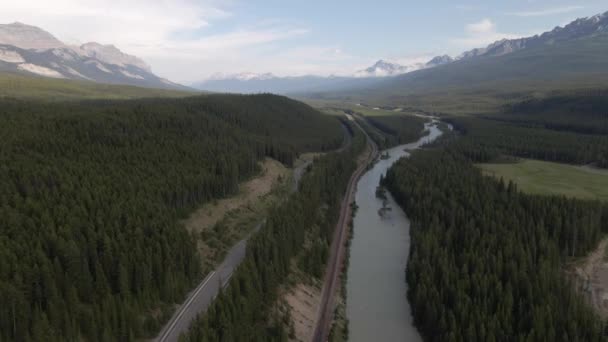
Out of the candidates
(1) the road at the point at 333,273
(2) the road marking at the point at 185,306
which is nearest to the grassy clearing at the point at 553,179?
(1) the road at the point at 333,273

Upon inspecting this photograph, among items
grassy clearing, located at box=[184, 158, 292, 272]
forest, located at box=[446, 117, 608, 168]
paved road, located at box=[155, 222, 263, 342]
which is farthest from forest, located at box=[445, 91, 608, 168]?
paved road, located at box=[155, 222, 263, 342]

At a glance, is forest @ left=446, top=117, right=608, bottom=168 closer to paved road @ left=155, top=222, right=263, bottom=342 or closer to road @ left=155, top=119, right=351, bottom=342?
road @ left=155, top=119, right=351, bottom=342

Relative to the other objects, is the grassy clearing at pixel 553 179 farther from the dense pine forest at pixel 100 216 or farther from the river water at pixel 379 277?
the dense pine forest at pixel 100 216

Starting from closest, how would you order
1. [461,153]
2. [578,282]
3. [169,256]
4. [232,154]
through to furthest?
1. [169,256]
2. [578,282]
3. [232,154]
4. [461,153]

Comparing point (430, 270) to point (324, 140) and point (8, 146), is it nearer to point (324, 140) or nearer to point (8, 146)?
point (8, 146)

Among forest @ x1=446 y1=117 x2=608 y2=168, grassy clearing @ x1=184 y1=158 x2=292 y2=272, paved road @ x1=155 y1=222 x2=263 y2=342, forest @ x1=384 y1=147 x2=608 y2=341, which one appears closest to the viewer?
paved road @ x1=155 y1=222 x2=263 y2=342

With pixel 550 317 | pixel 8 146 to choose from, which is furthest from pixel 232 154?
pixel 550 317
